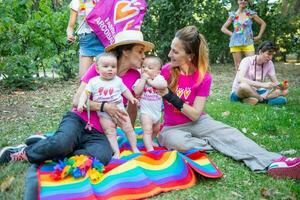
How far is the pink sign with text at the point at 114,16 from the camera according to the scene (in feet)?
14.4

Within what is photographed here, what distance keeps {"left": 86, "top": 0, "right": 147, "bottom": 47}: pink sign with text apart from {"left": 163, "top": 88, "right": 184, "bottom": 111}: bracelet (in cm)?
108

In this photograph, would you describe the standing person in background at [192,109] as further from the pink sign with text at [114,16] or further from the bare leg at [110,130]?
the pink sign with text at [114,16]

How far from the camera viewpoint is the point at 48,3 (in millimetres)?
9062

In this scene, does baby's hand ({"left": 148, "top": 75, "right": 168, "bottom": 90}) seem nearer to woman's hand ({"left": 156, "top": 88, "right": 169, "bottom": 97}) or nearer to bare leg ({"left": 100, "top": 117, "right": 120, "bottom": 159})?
woman's hand ({"left": 156, "top": 88, "right": 169, "bottom": 97})

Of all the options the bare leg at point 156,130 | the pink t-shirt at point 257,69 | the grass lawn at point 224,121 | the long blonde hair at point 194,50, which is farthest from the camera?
the pink t-shirt at point 257,69

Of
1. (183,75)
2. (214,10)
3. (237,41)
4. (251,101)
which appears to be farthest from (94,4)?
(214,10)

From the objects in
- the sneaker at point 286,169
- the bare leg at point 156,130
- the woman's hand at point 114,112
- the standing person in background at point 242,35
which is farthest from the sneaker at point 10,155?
the standing person in background at point 242,35

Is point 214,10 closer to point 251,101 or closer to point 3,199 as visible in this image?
point 251,101

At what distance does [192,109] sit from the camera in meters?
3.85

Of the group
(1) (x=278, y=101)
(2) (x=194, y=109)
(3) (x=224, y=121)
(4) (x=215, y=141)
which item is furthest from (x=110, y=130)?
(1) (x=278, y=101)

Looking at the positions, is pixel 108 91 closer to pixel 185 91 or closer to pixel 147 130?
pixel 147 130

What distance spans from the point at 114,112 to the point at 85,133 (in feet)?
1.07

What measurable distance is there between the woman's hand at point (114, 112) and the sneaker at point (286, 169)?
4.36 feet

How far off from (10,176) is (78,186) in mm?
702
